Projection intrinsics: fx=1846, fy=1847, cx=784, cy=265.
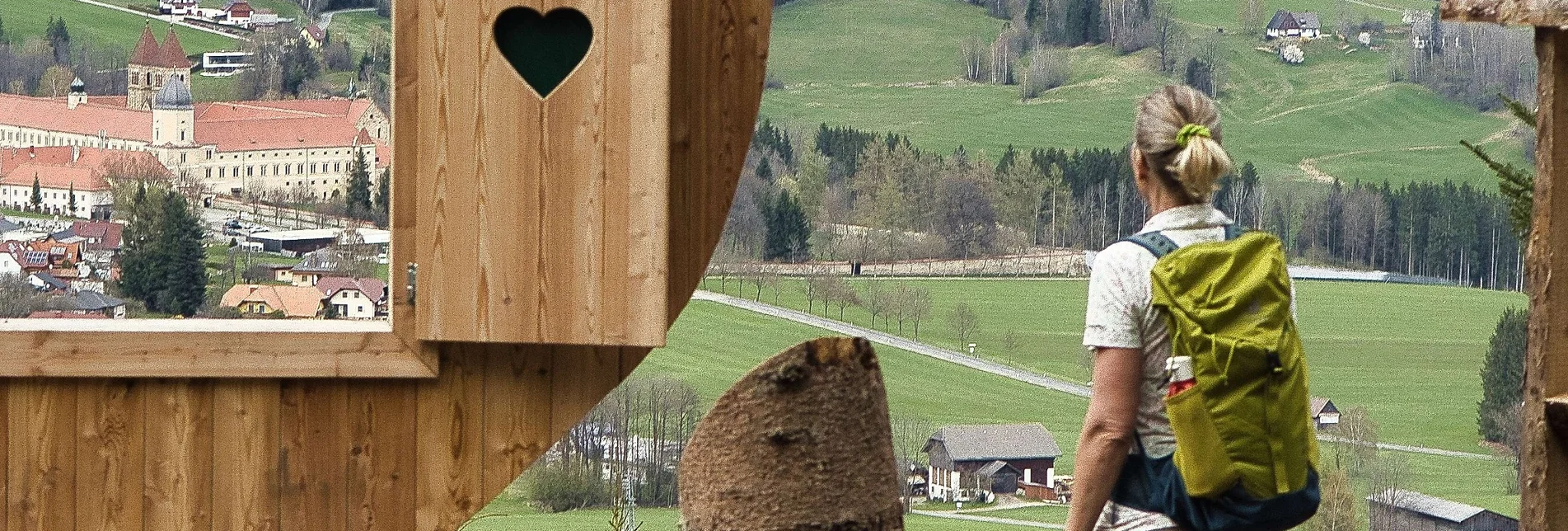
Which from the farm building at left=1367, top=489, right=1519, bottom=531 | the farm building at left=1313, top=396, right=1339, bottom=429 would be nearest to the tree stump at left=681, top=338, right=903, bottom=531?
the farm building at left=1367, top=489, right=1519, bottom=531

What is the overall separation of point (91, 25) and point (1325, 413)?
33.8m

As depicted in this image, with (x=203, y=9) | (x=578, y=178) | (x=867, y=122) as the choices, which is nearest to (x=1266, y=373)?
(x=578, y=178)

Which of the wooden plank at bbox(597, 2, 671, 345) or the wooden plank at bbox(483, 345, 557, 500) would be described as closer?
the wooden plank at bbox(597, 2, 671, 345)

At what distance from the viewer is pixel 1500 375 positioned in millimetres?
32438

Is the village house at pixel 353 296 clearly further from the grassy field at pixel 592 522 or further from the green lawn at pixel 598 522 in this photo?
the green lawn at pixel 598 522

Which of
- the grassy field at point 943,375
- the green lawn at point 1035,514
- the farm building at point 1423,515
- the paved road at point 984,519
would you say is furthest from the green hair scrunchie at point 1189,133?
the grassy field at point 943,375

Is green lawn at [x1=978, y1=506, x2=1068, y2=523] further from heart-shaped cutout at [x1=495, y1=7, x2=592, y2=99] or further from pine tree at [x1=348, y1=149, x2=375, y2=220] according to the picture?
heart-shaped cutout at [x1=495, y1=7, x2=592, y2=99]

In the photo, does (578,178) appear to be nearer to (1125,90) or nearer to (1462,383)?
(1125,90)

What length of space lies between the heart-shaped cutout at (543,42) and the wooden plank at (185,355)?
50 cm

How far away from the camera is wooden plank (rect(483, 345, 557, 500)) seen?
301cm

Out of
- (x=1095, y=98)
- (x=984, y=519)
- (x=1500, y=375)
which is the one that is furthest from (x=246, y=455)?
(x=1095, y=98)

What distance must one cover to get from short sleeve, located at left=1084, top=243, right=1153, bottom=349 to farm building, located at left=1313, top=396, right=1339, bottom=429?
33417mm

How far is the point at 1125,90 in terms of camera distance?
3534 centimetres

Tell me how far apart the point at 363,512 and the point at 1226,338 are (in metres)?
1.51
